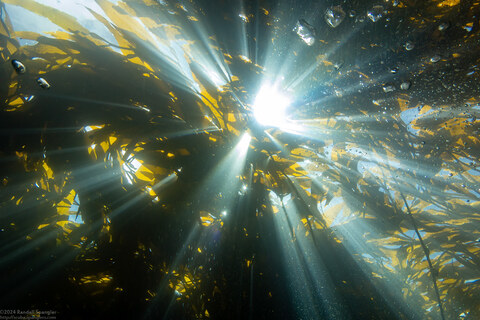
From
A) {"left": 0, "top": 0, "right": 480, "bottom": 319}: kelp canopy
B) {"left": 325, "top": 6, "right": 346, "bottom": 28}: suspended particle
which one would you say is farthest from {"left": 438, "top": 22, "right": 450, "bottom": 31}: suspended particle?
{"left": 325, "top": 6, "right": 346, "bottom": 28}: suspended particle

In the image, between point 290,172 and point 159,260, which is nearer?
point 159,260

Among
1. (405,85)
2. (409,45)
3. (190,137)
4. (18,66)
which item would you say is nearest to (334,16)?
(409,45)

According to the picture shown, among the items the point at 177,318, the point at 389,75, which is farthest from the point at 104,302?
the point at 389,75

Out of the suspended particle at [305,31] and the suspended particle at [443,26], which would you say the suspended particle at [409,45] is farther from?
the suspended particle at [305,31]

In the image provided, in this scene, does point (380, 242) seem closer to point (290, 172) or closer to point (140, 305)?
point (290, 172)

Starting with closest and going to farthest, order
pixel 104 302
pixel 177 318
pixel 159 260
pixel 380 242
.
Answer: pixel 104 302 < pixel 159 260 < pixel 177 318 < pixel 380 242

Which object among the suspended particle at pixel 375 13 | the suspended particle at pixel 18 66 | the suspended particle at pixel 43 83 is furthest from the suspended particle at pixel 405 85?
the suspended particle at pixel 18 66

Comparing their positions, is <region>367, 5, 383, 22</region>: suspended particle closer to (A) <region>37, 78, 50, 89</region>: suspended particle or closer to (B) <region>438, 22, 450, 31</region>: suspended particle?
(B) <region>438, 22, 450, 31</region>: suspended particle
